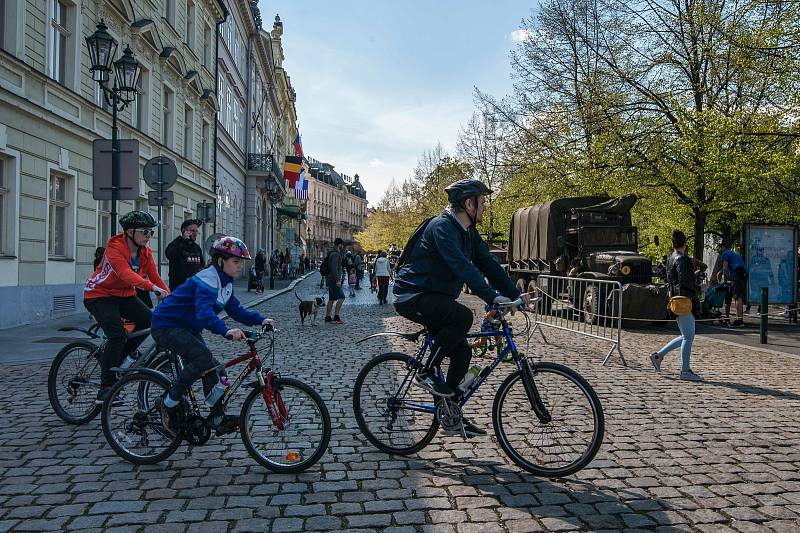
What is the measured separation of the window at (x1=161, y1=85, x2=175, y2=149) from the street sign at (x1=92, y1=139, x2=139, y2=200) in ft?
43.8

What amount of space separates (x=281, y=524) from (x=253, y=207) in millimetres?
40967

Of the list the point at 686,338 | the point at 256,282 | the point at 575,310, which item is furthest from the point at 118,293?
the point at 256,282

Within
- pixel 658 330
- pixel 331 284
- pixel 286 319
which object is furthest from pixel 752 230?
pixel 286 319

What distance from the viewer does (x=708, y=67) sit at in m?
19.7

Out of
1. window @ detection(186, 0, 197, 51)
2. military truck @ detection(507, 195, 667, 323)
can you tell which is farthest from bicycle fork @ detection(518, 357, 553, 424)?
window @ detection(186, 0, 197, 51)

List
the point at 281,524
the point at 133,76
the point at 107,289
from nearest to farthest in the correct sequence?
1. the point at 281,524
2. the point at 107,289
3. the point at 133,76

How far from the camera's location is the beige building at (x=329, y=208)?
115725 mm

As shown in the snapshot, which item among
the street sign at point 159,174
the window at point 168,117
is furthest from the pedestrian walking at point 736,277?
the window at point 168,117

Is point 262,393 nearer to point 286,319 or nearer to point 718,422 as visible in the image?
point 718,422

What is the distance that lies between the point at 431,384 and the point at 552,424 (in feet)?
2.77

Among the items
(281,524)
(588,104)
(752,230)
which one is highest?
(588,104)

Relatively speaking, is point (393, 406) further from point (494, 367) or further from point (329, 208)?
point (329, 208)

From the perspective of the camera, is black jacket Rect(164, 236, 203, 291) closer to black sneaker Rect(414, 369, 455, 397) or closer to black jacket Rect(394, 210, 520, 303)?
black jacket Rect(394, 210, 520, 303)

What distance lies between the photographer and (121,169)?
10.9 metres
